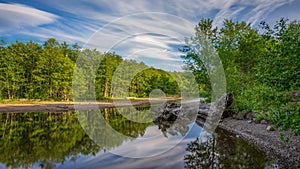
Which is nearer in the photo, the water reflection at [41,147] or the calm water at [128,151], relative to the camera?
the calm water at [128,151]

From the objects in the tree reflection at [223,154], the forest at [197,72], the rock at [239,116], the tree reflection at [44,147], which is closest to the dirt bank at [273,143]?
the tree reflection at [223,154]

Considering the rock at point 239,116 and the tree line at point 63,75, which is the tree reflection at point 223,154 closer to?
the rock at point 239,116

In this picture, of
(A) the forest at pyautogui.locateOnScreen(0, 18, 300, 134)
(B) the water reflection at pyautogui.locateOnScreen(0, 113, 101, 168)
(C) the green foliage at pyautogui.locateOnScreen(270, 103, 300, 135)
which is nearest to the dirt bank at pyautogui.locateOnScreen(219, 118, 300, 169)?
(A) the forest at pyautogui.locateOnScreen(0, 18, 300, 134)

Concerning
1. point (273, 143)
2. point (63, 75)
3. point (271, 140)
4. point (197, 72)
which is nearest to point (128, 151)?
point (273, 143)

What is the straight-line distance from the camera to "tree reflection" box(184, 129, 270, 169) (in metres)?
8.05

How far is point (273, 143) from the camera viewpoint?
33.4 feet

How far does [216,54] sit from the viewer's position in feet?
73.3

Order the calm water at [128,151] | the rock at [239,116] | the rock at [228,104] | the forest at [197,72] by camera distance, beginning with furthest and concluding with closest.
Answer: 1. the rock at [228,104]
2. the rock at [239,116]
3. the calm water at [128,151]
4. the forest at [197,72]

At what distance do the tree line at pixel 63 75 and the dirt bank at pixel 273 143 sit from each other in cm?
2655

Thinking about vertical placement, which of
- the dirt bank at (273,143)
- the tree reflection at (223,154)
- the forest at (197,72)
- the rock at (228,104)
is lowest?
the tree reflection at (223,154)

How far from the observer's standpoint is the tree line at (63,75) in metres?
46.0

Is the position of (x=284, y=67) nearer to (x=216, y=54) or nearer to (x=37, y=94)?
(x=216, y=54)

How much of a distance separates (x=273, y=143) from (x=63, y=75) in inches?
1866

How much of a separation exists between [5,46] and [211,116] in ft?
166
